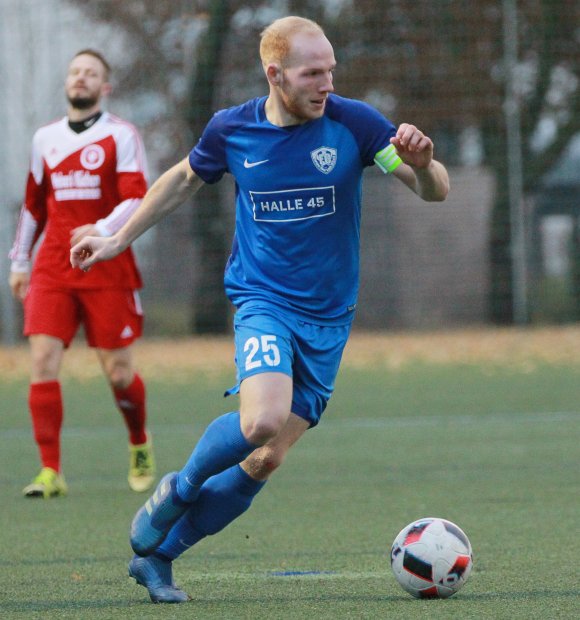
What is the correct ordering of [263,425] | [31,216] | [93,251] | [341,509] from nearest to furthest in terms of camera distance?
[263,425]
[93,251]
[341,509]
[31,216]

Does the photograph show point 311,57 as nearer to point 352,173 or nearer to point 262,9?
point 352,173

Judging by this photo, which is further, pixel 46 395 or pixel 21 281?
pixel 21 281

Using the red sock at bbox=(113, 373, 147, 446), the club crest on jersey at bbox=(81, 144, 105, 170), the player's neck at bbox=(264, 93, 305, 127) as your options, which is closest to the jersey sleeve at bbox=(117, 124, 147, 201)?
the club crest on jersey at bbox=(81, 144, 105, 170)

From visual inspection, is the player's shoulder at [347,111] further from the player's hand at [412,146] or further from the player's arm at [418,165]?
the player's hand at [412,146]

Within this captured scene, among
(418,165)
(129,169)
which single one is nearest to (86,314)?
(129,169)

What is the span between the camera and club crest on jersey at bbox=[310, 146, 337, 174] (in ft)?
15.8

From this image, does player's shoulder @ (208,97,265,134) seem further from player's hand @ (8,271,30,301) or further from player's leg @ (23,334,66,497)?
player's hand @ (8,271,30,301)

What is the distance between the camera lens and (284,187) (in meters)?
4.81

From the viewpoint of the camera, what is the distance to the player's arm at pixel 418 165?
443cm

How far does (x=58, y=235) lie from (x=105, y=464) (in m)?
1.68

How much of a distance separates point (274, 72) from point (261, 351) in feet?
3.07

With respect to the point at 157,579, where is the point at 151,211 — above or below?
above

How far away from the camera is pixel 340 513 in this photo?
653 cm

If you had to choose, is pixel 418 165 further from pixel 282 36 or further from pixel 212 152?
pixel 212 152
